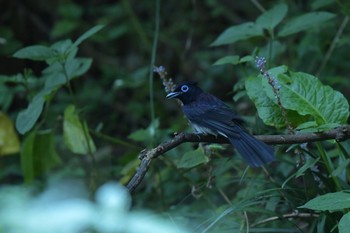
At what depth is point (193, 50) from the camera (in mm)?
7129

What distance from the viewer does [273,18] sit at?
3803 millimetres

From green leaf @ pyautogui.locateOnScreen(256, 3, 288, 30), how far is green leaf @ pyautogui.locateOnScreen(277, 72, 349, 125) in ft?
2.71

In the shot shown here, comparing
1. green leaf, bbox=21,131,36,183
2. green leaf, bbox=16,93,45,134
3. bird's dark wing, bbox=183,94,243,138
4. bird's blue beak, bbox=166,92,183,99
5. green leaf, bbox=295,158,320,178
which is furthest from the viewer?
green leaf, bbox=21,131,36,183

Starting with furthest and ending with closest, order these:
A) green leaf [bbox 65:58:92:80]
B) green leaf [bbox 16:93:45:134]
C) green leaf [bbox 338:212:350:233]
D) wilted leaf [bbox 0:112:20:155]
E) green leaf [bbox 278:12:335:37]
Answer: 1. wilted leaf [bbox 0:112:20:155]
2. green leaf [bbox 278:12:335:37]
3. green leaf [bbox 65:58:92:80]
4. green leaf [bbox 16:93:45:134]
5. green leaf [bbox 338:212:350:233]

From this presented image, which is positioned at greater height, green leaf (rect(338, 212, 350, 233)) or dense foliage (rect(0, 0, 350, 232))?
dense foliage (rect(0, 0, 350, 232))

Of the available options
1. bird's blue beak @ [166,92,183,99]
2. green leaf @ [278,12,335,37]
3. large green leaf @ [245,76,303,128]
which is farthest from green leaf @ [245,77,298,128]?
green leaf @ [278,12,335,37]

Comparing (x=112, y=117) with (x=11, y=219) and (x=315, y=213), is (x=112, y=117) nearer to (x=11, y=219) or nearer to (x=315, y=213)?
(x=315, y=213)

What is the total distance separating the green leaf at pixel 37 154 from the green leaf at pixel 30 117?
61cm

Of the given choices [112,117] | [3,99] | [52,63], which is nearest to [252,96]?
[52,63]

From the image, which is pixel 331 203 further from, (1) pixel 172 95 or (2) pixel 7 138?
(2) pixel 7 138

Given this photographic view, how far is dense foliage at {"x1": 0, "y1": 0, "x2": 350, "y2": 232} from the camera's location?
257cm

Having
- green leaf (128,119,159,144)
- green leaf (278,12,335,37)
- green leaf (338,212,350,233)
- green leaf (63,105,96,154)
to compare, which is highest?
green leaf (63,105,96,154)

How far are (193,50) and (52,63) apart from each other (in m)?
3.67

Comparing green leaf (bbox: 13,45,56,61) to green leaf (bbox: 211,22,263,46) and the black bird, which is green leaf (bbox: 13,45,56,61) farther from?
green leaf (bbox: 211,22,263,46)
